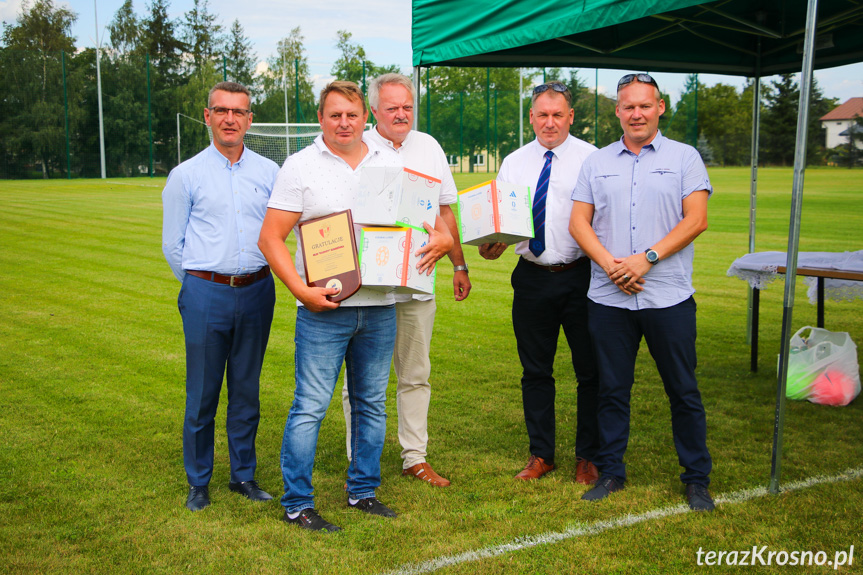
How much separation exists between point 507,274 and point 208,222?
314 inches

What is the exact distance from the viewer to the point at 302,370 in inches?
130

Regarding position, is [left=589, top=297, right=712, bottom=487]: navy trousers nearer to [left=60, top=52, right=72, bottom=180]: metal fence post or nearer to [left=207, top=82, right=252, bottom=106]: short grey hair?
[left=207, top=82, right=252, bottom=106]: short grey hair

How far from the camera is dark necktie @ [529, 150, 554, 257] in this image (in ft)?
12.5

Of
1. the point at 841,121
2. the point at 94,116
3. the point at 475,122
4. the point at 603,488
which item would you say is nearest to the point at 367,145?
the point at 603,488

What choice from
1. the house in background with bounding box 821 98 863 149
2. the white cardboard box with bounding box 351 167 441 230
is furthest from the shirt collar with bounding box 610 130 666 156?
the house in background with bounding box 821 98 863 149

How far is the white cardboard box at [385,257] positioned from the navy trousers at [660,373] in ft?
3.58

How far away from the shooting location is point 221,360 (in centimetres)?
365

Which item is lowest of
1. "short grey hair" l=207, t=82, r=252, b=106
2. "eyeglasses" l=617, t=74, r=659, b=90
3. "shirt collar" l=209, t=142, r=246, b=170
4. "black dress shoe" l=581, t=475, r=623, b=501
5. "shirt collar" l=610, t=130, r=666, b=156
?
"black dress shoe" l=581, t=475, r=623, b=501

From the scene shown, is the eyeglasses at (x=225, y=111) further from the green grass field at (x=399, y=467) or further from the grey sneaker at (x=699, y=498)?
the grey sneaker at (x=699, y=498)

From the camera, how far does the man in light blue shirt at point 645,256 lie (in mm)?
3432

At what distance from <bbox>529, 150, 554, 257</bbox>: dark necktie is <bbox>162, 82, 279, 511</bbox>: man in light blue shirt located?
1.36m

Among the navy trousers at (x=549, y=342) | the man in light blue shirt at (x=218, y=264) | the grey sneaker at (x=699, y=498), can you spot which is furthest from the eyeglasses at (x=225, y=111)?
the grey sneaker at (x=699, y=498)

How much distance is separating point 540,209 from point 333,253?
50.2 inches

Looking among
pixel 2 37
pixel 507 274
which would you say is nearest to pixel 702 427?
pixel 507 274
